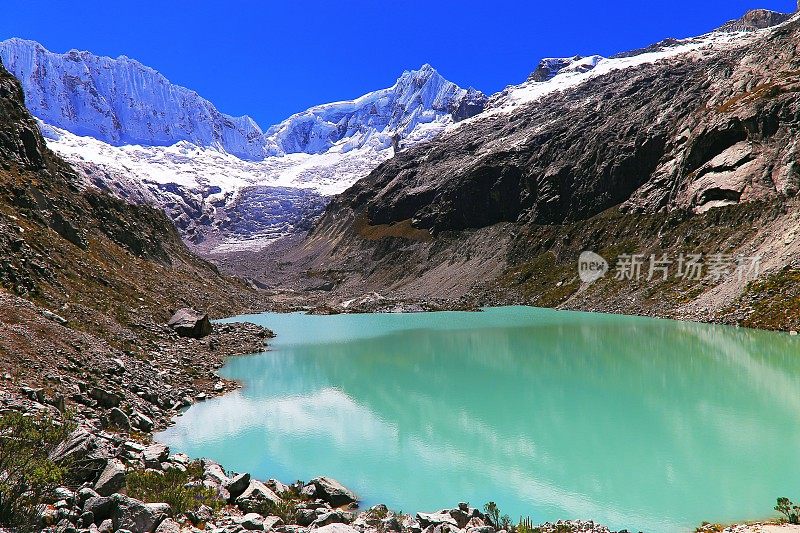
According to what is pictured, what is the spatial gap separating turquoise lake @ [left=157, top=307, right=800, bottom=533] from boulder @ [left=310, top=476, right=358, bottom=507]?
855 millimetres

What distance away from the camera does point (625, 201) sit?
124750 millimetres

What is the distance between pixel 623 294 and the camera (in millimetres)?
91812

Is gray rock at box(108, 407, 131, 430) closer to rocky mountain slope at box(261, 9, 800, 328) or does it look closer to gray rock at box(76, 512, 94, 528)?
gray rock at box(76, 512, 94, 528)

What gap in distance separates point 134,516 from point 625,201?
131 metres

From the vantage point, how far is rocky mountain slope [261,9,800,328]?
275ft

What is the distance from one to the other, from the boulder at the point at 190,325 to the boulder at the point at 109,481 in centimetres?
3983

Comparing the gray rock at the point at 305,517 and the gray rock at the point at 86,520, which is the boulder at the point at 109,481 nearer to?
the gray rock at the point at 86,520

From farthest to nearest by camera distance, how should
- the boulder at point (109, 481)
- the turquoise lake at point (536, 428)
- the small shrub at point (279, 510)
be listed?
the turquoise lake at point (536, 428) < the small shrub at point (279, 510) < the boulder at point (109, 481)

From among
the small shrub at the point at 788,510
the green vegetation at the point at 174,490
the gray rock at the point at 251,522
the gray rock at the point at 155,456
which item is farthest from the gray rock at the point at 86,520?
the small shrub at the point at 788,510

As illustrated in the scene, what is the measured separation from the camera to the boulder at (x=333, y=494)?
16.1m

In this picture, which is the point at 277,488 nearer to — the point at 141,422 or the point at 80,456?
the point at 80,456

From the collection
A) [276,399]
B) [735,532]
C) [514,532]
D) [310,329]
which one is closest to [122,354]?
[276,399]

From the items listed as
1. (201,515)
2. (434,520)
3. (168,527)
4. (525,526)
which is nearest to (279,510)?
(201,515)

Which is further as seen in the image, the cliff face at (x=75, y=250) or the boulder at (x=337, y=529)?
the cliff face at (x=75, y=250)
